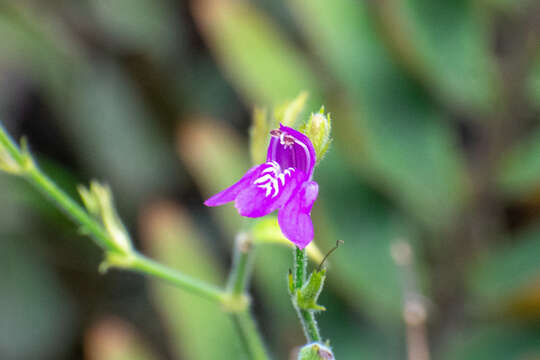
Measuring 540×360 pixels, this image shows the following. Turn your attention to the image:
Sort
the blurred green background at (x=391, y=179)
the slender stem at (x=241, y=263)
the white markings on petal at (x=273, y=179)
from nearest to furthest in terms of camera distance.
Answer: the white markings on petal at (x=273, y=179)
the slender stem at (x=241, y=263)
the blurred green background at (x=391, y=179)

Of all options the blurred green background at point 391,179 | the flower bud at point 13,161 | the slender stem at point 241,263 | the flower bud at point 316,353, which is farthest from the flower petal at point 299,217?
the blurred green background at point 391,179

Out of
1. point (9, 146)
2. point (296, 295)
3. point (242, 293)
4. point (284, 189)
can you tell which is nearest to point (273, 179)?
point (284, 189)

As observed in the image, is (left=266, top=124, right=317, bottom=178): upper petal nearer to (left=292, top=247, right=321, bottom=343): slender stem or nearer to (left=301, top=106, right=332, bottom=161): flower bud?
(left=301, top=106, right=332, bottom=161): flower bud

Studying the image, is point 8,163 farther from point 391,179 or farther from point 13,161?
point 391,179

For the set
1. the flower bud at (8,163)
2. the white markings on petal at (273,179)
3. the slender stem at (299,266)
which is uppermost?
the flower bud at (8,163)

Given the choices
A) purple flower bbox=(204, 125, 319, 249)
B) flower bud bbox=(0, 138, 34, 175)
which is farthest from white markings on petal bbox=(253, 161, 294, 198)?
flower bud bbox=(0, 138, 34, 175)

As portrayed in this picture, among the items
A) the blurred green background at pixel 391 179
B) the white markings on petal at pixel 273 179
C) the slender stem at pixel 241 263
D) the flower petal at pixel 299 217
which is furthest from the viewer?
the blurred green background at pixel 391 179

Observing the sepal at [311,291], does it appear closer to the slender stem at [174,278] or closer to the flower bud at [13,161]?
the slender stem at [174,278]
